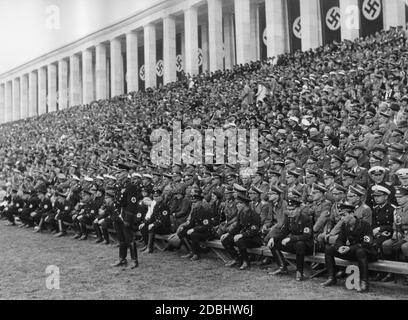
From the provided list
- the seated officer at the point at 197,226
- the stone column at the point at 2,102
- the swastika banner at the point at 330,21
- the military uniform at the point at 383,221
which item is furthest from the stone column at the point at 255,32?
the stone column at the point at 2,102

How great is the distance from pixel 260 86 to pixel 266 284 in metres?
13.9

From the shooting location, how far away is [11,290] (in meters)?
7.79

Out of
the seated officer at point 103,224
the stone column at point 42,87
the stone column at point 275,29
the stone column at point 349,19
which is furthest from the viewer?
the stone column at point 42,87

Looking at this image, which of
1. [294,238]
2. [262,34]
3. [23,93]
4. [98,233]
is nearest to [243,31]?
[262,34]

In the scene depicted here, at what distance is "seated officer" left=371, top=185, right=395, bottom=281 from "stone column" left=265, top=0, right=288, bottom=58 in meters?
24.8

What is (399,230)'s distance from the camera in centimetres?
736

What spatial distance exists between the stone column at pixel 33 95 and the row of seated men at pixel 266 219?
48.2m

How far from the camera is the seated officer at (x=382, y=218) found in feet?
24.8

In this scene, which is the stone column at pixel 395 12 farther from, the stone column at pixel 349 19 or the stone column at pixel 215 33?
the stone column at pixel 215 33

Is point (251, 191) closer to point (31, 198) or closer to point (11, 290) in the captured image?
point (11, 290)

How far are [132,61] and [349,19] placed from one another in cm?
2152

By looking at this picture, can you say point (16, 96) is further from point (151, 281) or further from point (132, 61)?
point (151, 281)
